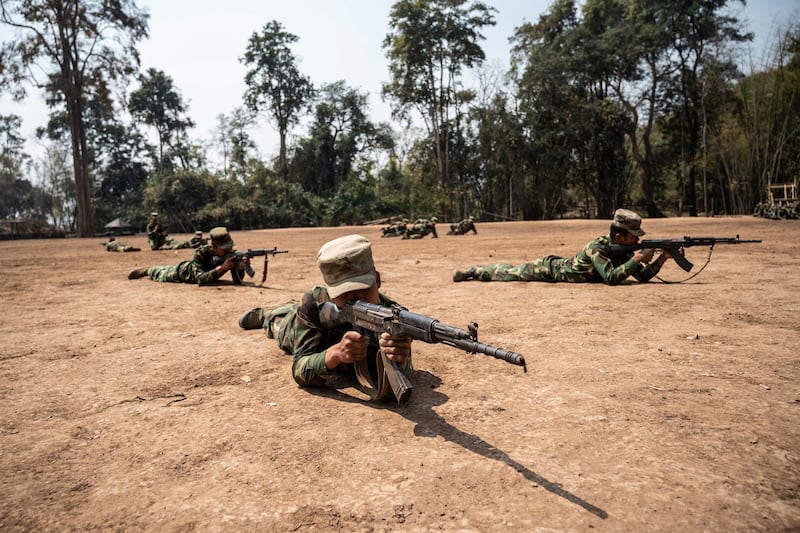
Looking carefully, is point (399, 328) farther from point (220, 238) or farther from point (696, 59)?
point (696, 59)

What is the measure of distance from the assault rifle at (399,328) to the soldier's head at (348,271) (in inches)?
3.9

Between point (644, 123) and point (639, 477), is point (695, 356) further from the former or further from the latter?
point (644, 123)

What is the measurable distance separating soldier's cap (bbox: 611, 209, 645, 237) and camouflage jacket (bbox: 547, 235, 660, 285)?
0.42m

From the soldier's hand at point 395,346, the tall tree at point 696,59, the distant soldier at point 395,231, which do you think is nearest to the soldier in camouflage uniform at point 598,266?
the soldier's hand at point 395,346

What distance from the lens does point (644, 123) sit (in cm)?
3278

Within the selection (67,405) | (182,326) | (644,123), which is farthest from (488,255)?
(644,123)

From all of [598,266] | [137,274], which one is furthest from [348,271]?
[137,274]

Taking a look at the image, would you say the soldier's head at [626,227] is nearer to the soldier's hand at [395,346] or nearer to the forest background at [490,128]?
the soldier's hand at [395,346]

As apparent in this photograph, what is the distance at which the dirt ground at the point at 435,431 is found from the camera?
81.0 inches

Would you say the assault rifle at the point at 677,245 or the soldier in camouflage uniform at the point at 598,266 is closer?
the assault rifle at the point at 677,245

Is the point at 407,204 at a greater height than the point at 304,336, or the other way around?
the point at 407,204

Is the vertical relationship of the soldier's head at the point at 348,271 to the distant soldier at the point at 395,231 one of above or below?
below

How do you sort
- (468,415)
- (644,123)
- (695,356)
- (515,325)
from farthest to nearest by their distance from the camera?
(644,123) < (515,325) < (695,356) < (468,415)

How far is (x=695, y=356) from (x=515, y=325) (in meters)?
1.68
